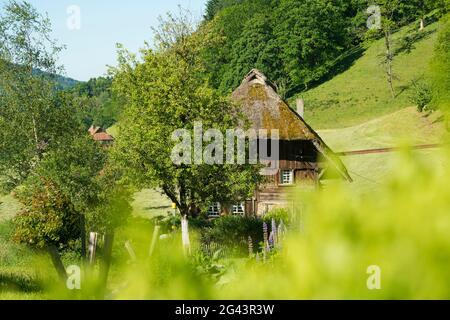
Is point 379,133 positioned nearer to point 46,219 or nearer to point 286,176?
point 286,176

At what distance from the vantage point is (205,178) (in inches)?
740

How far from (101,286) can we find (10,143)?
29.4m

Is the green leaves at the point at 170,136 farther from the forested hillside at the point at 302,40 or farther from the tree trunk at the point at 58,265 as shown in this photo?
the forested hillside at the point at 302,40

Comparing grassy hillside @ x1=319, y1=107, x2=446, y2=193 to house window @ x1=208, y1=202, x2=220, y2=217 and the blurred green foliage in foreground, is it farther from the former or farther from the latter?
the blurred green foliage in foreground

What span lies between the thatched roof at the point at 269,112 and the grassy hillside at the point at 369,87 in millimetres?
27651

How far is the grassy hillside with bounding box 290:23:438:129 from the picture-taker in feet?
185

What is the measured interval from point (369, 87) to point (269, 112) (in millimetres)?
37361

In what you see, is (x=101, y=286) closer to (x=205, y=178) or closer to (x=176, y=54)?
(x=205, y=178)

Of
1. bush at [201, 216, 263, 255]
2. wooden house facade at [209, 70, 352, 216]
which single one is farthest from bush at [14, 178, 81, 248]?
wooden house facade at [209, 70, 352, 216]

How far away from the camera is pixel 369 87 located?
62188 mm

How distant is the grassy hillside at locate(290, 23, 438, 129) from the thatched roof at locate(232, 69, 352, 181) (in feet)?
90.7
